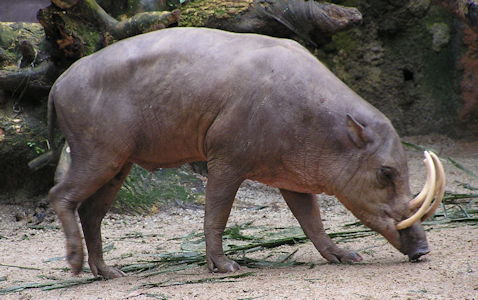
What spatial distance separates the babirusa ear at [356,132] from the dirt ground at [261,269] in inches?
31.2

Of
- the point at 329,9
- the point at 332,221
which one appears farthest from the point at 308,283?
the point at 329,9

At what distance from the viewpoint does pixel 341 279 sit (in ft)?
14.0

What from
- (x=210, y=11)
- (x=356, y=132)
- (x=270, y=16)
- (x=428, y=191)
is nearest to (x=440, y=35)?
(x=270, y=16)

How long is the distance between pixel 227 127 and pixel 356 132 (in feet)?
2.72

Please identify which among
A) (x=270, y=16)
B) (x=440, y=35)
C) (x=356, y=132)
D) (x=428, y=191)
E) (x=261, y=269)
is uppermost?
(x=270, y=16)

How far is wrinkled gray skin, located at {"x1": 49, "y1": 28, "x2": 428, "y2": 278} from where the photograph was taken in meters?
4.77

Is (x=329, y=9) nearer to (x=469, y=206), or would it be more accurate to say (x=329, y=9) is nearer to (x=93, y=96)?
(x=469, y=206)

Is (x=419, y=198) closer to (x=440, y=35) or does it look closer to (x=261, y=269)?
(x=261, y=269)

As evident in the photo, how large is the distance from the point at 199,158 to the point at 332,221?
1.96 meters

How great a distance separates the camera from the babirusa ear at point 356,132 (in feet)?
15.5

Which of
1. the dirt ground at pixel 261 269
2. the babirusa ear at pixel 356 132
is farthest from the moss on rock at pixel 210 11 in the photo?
the babirusa ear at pixel 356 132

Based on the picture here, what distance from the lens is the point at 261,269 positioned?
4.95 metres

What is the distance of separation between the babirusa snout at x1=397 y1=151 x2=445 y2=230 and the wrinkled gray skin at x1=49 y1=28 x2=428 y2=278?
94mm

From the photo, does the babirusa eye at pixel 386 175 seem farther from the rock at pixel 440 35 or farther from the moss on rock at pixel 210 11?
the rock at pixel 440 35
